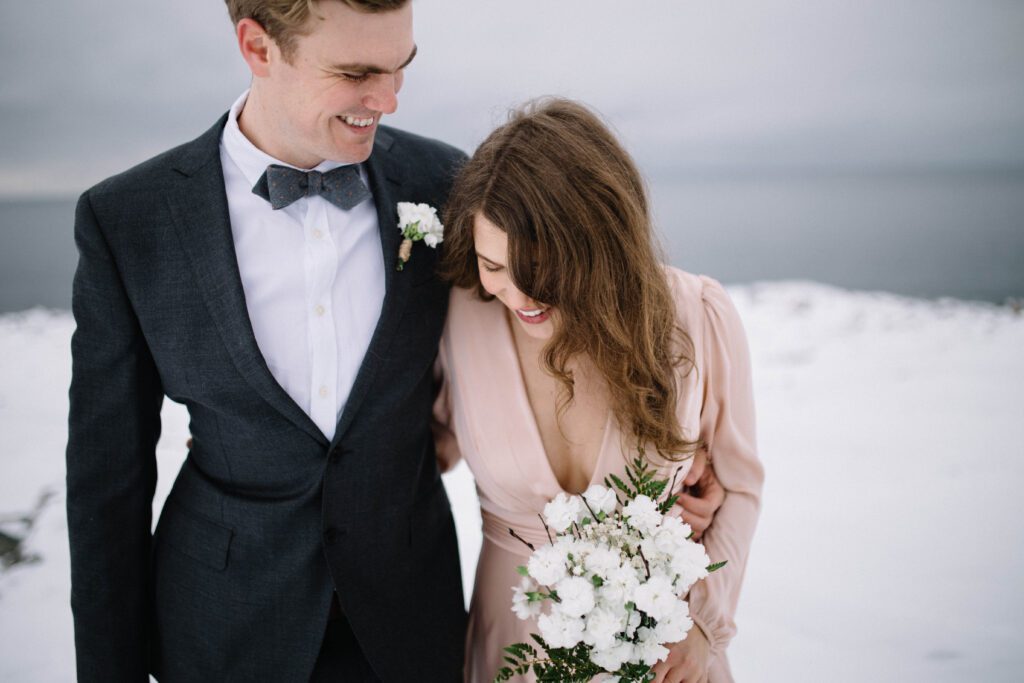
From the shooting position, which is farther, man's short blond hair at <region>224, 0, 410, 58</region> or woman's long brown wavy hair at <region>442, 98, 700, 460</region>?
woman's long brown wavy hair at <region>442, 98, 700, 460</region>

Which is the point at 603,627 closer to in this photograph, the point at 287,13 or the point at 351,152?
the point at 351,152

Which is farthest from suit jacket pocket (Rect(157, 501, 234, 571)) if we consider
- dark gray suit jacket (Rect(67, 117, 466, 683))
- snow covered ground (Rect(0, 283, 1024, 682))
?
snow covered ground (Rect(0, 283, 1024, 682))

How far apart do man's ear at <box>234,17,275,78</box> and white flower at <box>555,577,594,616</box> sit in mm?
1034

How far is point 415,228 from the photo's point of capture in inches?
52.2

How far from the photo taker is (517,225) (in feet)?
4.17

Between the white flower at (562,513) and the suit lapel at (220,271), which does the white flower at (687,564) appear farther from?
the suit lapel at (220,271)

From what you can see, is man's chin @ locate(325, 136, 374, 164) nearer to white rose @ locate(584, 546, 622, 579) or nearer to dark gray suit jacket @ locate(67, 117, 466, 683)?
dark gray suit jacket @ locate(67, 117, 466, 683)

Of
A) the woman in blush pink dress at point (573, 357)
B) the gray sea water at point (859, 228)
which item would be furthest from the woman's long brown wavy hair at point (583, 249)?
the gray sea water at point (859, 228)

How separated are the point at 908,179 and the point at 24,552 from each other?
4402 millimetres

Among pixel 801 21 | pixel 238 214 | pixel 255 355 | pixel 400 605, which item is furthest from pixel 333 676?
pixel 801 21

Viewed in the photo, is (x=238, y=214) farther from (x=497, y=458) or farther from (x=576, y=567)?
(x=576, y=567)

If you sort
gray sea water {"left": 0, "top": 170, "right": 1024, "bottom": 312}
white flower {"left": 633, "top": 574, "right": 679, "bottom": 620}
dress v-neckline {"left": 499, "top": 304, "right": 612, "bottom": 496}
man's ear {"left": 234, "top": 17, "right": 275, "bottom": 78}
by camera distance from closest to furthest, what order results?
1. white flower {"left": 633, "top": 574, "right": 679, "bottom": 620}
2. man's ear {"left": 234, "top": 17, "right": 275, "bottom": 78}
3. dress v-neckline {"left": 499, "top": 304, "right": 612, "bottom": 496}
4. gray sea water {"left": 0, "top": 170, "right": 1024, "bottom": 312}

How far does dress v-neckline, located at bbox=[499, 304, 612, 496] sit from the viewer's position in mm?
1442

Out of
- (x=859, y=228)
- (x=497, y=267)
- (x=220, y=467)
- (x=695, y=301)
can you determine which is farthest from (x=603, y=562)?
(x=859, y=228)
